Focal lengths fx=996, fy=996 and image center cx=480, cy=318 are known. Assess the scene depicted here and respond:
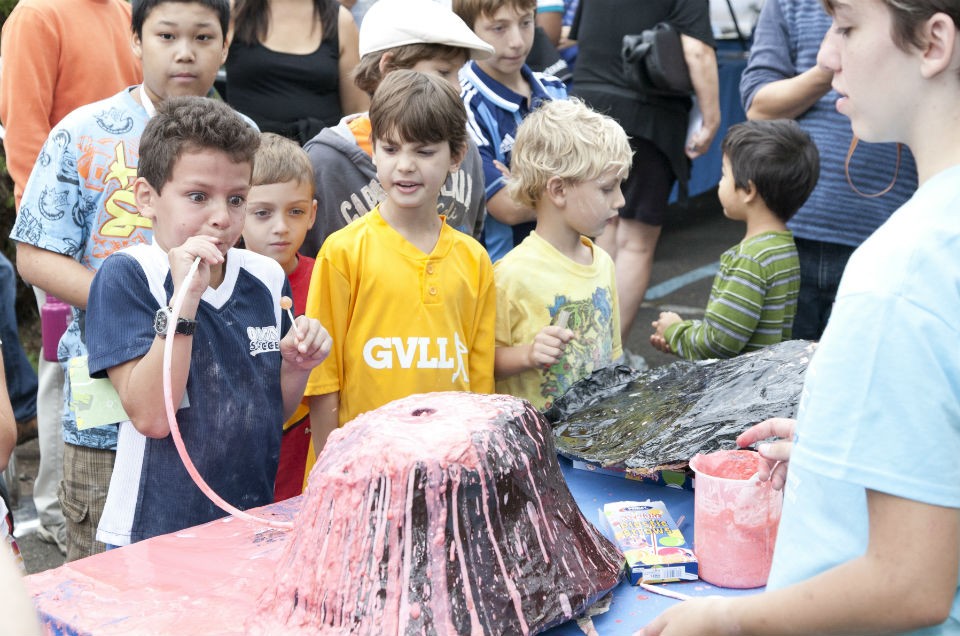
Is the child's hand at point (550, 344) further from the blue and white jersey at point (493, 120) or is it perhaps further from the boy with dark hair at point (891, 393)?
the boy with dark hair at point (891, 393)

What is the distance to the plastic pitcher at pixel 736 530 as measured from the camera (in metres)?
1.79

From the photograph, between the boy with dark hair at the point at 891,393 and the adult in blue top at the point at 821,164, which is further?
the adult in blue top at the point at 821,164

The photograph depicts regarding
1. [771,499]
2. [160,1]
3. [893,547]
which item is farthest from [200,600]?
[160,1]

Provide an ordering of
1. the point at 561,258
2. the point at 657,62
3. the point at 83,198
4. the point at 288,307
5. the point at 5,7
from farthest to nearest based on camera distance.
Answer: the point at 5,7 → the point at 657,62 → the point at 561,258 → the point at 83,198 → the point at 288,307

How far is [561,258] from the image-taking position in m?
2.96

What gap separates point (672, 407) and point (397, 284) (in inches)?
30.7

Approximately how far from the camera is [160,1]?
2.75 meters

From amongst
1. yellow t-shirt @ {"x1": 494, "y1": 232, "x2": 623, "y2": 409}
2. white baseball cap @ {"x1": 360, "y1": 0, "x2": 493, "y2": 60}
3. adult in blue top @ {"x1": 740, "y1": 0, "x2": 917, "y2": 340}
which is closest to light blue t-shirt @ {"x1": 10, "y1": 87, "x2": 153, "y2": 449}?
white baseball cap @ {"x1": 360, "y1": 0, "x2": 493, "y2": 60}

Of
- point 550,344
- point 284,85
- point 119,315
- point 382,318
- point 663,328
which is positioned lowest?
point 663,328

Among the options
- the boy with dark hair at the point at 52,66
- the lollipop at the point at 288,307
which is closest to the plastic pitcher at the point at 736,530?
the lollipop at the point at 288,307

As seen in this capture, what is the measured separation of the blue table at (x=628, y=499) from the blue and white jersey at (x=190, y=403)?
2.38 ft

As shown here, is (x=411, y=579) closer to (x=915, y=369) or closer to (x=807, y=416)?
(x=807, y=416)

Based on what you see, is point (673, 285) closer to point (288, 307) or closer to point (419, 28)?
point (419, 28)

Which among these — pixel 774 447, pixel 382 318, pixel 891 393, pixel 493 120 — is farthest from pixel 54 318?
pixel 891 393
